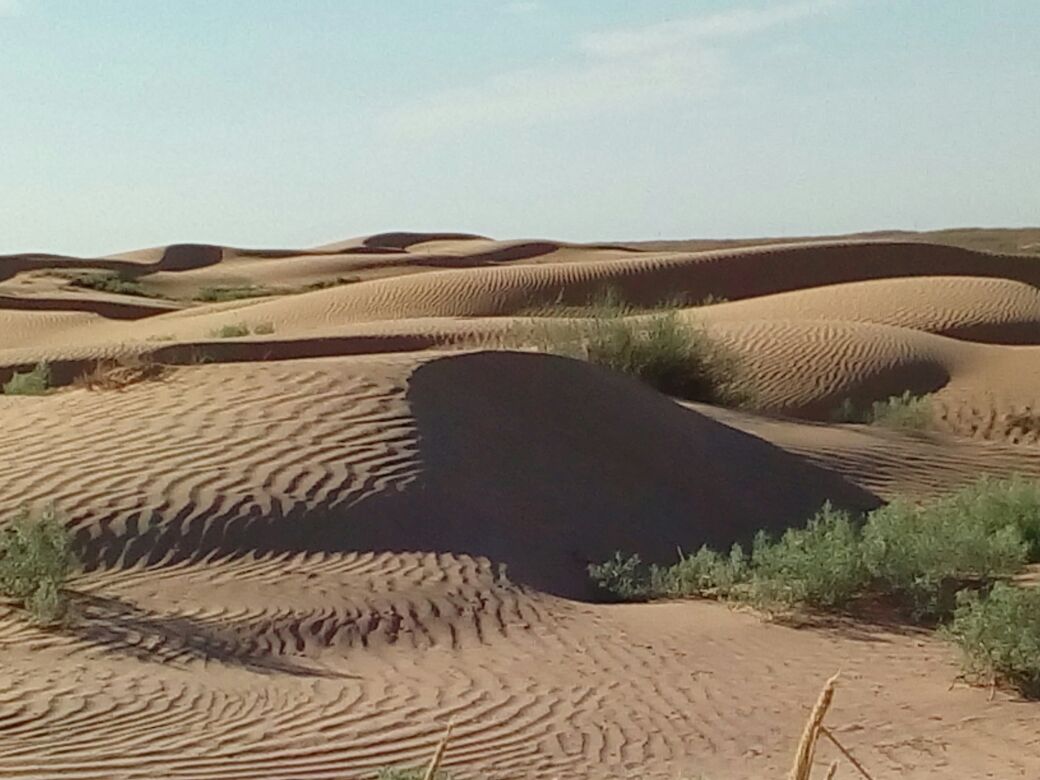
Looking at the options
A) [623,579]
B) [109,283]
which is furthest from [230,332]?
[109,283]

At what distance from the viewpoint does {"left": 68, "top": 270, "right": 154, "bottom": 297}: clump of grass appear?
5600 centimetres

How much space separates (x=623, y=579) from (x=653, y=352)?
370 inches

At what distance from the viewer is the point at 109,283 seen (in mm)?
58469

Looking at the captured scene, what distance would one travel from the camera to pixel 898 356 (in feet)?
85.5

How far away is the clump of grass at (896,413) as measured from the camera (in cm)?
2077

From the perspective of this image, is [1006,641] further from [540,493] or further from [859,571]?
[540,493]

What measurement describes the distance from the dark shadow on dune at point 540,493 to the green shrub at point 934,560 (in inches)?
78.8

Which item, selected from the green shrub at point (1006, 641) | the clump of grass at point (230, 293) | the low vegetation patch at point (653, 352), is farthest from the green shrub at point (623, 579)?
the clump of grass at point (230, 293)

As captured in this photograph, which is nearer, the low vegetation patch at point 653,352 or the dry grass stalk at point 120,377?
the dry grass stalk at point 120,377

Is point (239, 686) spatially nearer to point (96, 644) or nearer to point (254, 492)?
point (96, 644)

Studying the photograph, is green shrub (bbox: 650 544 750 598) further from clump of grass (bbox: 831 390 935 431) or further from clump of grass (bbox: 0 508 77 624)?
clump of grass (bbox: 831 390 935 431)

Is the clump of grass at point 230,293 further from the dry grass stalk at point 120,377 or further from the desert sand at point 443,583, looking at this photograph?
the dry grass stalk at point 120,377

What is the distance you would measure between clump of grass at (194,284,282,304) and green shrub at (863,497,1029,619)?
4254 centimetres

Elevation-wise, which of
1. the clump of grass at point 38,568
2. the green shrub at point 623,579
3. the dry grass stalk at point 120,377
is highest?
the dry grass stalk at point 120,377
